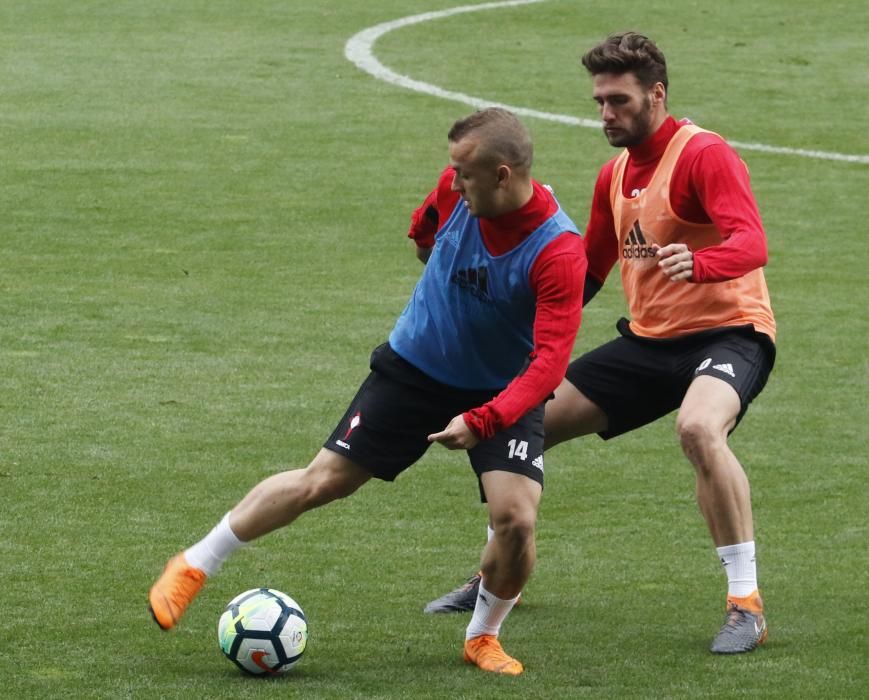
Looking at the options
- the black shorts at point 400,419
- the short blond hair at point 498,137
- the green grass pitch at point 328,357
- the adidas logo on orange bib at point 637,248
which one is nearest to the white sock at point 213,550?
the green grass pitch at point 328,357

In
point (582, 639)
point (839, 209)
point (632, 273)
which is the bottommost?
point (839, 209)

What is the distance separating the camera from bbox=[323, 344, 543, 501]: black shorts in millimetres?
6250

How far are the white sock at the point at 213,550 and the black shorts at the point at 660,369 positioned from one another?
5.24 ft

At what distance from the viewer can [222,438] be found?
9547mm

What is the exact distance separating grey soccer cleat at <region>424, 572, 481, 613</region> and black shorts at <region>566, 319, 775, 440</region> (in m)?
0.80

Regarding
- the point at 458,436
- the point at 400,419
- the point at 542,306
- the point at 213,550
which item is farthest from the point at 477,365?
the point at 213,550

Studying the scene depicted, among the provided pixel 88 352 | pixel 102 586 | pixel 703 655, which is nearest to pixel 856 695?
pixel 703 655

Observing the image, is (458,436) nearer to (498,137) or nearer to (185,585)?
(498,137)

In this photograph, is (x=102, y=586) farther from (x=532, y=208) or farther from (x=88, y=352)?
(x=88, y=352)

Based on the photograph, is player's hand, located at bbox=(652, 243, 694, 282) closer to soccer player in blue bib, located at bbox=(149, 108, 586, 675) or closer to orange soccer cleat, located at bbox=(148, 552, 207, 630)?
soccer player in blue bib, located at bbox=(149, 108, 586, 675)

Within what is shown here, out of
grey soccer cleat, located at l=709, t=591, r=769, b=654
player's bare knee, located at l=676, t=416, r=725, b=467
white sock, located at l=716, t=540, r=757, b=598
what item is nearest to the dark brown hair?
player's bare knee, located at l=676, t=416, r=725, b=467

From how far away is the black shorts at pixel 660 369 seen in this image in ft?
21.9

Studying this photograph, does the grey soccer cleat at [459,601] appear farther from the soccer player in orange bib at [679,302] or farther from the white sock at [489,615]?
the white sock at [489,615]

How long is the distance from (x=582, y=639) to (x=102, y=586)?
1871mm
